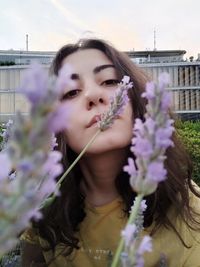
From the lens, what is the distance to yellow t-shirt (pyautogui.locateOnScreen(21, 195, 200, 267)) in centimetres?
179

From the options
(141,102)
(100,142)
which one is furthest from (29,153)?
(141,102)

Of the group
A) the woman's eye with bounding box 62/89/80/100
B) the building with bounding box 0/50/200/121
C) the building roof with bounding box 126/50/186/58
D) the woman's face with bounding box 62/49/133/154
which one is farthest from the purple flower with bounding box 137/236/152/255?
the building roof with bounding box 126/50/186/58

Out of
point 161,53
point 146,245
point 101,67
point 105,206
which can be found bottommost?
point 105,206

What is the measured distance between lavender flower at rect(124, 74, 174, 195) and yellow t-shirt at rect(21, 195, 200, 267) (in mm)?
1318

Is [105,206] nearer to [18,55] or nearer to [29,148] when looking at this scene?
[29,148]

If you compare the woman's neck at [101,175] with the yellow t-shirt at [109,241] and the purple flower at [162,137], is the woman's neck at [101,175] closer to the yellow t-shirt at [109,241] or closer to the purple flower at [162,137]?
the yellow t-shirt at [109,241]

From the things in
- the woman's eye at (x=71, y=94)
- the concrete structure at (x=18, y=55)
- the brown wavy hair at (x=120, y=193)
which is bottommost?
the brown wavy hair at (x=120, y=193)

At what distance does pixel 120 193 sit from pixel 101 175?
119mm

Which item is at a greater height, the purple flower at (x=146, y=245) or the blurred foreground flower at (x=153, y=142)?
the blurred foreground flower at (x=153, y=142)

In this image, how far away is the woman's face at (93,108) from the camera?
1.45 m

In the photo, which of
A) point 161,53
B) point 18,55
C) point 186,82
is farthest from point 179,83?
point 18,55

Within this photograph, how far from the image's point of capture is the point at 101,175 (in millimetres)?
1778

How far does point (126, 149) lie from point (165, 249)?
1.25 feet

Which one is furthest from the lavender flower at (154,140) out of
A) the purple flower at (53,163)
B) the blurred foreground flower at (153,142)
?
the purple flower at (53,163)
